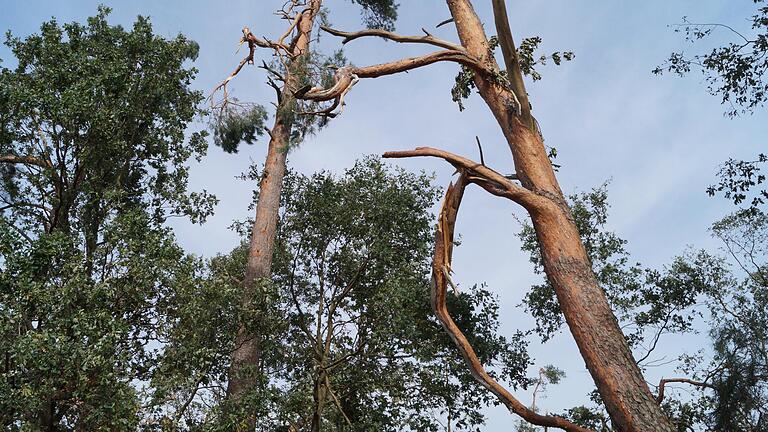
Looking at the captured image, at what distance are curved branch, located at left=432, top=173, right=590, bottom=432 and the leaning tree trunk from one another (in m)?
4.60

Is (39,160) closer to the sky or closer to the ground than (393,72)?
closer to the sky

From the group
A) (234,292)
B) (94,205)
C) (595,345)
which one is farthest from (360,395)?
(595,345)

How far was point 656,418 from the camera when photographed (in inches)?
191

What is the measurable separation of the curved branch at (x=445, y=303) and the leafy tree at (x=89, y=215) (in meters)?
4.54

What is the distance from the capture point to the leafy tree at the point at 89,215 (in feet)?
27.2

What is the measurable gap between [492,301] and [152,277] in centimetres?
758

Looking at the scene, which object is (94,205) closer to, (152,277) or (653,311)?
(152,277)

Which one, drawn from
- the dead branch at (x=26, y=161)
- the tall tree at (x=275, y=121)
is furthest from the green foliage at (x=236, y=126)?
the dead branch at (x=26, y=161)

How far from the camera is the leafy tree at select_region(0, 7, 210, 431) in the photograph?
8289mm

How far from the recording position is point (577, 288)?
18.3ft

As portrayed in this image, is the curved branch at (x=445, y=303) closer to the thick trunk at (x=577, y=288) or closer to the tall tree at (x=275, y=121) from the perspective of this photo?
the thick trunk at (x=577, y=288)

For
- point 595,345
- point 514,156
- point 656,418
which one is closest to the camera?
point 656,418

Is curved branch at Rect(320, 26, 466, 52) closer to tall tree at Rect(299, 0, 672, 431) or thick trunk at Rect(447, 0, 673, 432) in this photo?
tall tree at Rect(299, 0, 672, 431)

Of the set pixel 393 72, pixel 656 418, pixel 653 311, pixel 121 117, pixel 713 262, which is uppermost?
pixel 713 262
